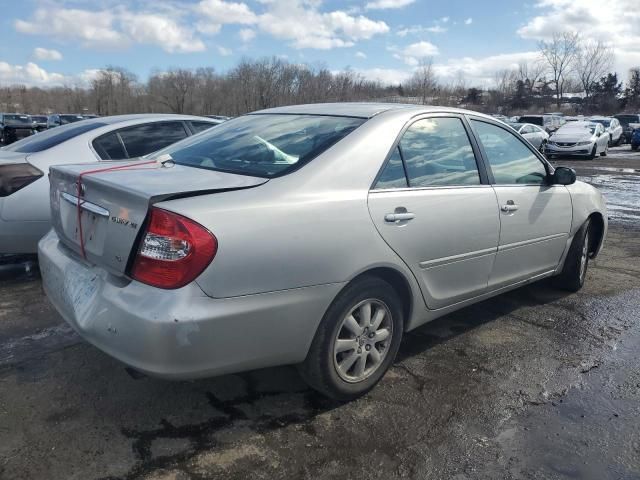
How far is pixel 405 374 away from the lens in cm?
333

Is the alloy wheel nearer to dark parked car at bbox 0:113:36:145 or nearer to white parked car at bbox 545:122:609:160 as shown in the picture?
white parked car at bbox 545:122:609:160

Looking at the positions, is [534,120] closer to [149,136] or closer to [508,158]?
[149,136]

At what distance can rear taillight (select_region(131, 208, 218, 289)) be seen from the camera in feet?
7.38

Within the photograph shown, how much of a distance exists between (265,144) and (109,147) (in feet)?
8.91

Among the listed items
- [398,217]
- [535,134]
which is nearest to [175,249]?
[398,217]

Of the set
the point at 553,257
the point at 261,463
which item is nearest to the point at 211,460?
the point at 261,463

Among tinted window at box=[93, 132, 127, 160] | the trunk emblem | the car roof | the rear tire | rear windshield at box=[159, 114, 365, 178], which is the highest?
the car roof

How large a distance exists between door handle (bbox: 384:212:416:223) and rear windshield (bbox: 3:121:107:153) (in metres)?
3.57

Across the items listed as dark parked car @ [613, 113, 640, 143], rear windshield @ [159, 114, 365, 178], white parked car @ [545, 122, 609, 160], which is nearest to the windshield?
white parked car @ [545, 122, 609, 160]

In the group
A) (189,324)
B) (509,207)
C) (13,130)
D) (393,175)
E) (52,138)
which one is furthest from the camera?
(13,130)

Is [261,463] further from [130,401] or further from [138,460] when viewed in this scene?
[130,401]

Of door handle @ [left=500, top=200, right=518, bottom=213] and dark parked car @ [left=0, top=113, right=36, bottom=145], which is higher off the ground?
door handle @ [left=500, top=200, right=518, bottom=213]

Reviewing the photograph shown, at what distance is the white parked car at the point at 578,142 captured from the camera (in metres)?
21.5

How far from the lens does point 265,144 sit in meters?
3.17
